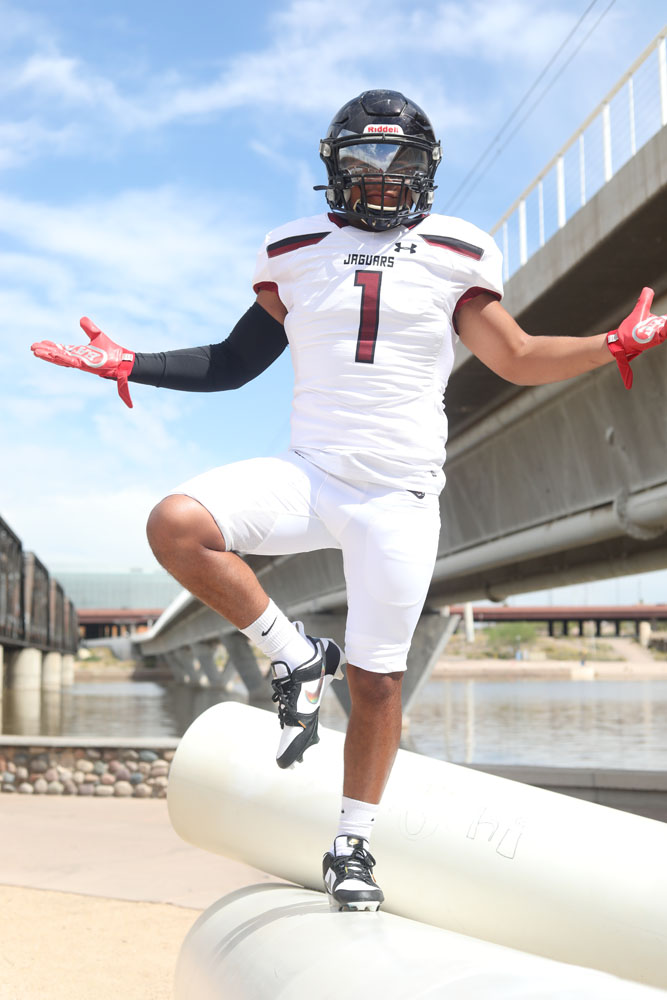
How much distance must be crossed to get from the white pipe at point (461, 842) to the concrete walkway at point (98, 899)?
3.88 feet

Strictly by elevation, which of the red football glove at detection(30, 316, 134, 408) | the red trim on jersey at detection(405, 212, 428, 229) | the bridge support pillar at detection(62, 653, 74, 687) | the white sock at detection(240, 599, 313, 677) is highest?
the red trim on jersey at detection(405, 212, 428, 229)

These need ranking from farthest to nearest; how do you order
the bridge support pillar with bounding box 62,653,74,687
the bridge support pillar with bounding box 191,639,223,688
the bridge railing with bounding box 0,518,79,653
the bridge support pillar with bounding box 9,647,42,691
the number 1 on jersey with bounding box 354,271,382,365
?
the bridge support pillar with bounding box 62,653,74,687 < the bridge support pillar with bounding box 191,639,223,688 < the bridge support pillar with bounding box 9,647,42,691 < the bridge railing with bounding box 0,518,79,653 < the number 1 on jersey with bounding box 354,271,382,365

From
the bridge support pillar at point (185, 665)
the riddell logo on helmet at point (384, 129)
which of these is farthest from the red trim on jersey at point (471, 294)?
the bridge support pillar at point (185, 665)

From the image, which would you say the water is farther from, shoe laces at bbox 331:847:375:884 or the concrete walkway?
shoe laces at bbox 331:847:375:884

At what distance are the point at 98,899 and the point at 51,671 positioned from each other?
224ft

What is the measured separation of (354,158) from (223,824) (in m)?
2.95

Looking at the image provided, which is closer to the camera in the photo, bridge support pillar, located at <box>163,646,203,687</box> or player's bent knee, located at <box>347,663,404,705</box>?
player's bent knee, located at <box>347,663,404,705</box>

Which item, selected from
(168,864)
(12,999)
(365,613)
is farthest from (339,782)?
(168,864)

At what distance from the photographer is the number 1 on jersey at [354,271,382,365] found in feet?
11.4

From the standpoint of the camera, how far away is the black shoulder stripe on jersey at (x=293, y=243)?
3.66m

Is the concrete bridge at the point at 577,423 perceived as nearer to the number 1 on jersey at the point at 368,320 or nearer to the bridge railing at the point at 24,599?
the number 1 on jersey at the point at 368,320

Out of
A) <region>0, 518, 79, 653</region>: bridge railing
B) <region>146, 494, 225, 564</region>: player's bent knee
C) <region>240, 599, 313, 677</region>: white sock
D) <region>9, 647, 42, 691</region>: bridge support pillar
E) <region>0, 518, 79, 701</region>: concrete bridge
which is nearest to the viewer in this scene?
<region>146, 494, 225, 564</region>: player's bent knee

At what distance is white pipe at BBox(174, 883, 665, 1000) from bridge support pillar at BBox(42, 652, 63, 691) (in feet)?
222

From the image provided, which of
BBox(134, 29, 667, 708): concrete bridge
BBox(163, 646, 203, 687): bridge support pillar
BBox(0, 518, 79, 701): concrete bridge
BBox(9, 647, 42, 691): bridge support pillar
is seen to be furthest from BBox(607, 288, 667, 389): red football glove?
BBox(163, 646, 203, 687): bridge support pillar
